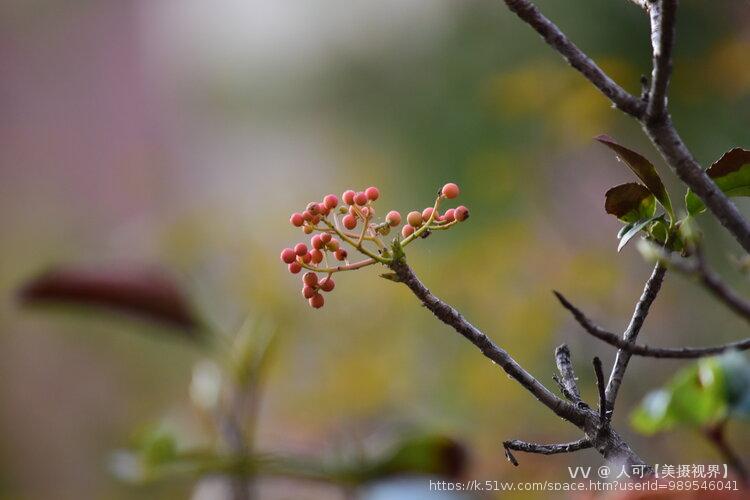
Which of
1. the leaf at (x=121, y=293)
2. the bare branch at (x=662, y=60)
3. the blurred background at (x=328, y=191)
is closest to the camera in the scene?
the bare branch at (x=662, y=60)

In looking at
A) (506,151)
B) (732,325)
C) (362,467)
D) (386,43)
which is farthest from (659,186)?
(386,43)

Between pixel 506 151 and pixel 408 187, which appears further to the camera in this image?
pixel 408 187

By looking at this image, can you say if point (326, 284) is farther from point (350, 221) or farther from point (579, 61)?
point (579, 61)

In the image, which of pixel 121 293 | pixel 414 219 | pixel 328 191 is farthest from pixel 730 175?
pixel 328 191

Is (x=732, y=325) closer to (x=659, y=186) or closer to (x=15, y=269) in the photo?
(x=659, y=186)

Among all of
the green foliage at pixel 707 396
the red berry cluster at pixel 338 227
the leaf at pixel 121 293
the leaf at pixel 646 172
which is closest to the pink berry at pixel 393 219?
the red berry cluster at pixel 338 227

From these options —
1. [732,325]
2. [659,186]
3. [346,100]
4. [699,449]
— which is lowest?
[659,186]

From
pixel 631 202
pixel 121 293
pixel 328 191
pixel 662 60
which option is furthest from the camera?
pixel 328 191

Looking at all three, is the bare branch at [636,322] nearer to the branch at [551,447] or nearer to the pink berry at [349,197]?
the branch at [551,447]
